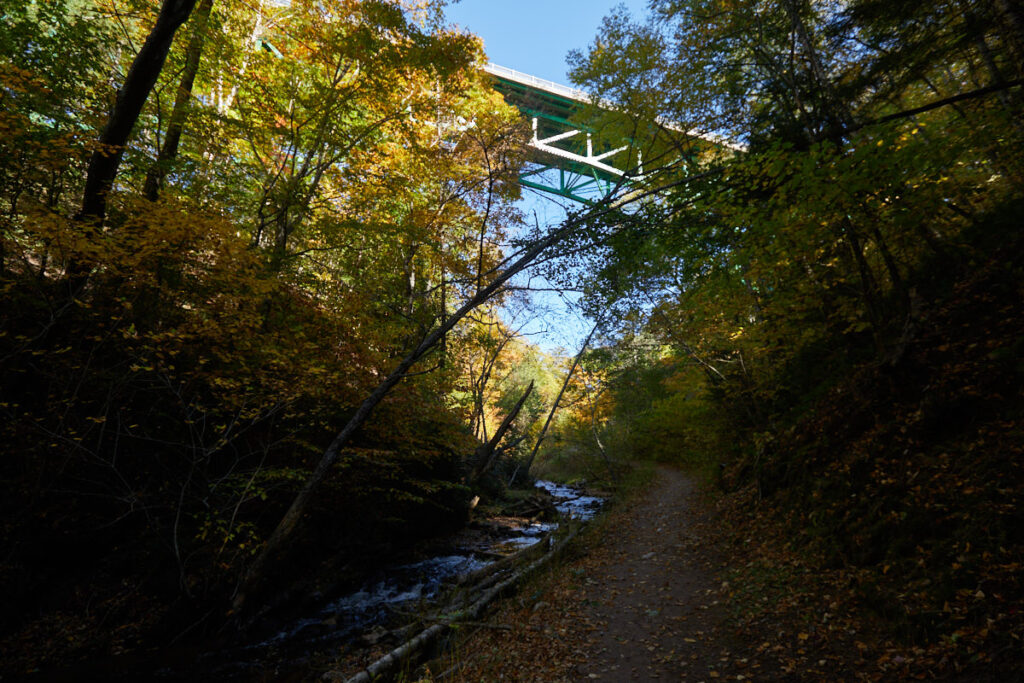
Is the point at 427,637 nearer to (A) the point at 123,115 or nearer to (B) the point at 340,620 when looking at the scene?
(B) the point at 340,620

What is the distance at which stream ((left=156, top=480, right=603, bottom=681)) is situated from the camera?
5.86 m

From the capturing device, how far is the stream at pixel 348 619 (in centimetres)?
586

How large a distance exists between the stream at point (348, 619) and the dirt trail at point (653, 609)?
3379 mm

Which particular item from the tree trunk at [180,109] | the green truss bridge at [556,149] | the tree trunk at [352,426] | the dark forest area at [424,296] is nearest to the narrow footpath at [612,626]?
the dark forest area at [424,296]

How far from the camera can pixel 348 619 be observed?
25.2ft

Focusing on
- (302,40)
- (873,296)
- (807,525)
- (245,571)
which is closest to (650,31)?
(873,296)

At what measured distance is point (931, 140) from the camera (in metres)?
5.04

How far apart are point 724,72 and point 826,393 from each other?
25.0 ft

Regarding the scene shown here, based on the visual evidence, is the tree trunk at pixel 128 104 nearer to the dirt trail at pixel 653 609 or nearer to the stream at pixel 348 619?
the stream at pixel 348 619

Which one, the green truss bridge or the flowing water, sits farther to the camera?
the green truss bridge

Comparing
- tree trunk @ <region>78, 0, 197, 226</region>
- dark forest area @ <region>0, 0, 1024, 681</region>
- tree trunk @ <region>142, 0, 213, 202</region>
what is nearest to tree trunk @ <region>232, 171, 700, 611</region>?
dark forest area @ <region>0, 0, 1024, 681</region>

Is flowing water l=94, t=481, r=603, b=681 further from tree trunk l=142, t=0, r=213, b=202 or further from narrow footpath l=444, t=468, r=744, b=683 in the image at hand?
tree trunk l=142, t=0, r=213, b=202

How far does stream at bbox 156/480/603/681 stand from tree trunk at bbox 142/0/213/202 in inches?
350

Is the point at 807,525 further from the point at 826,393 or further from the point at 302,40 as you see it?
the point at 302,40
